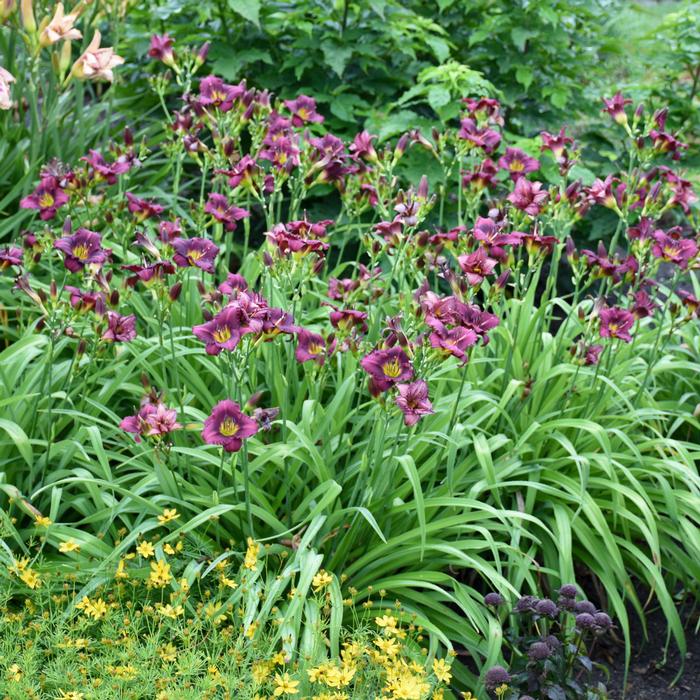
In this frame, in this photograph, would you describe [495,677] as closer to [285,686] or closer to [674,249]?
→ [285,686]

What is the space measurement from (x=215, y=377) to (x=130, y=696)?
1.39m

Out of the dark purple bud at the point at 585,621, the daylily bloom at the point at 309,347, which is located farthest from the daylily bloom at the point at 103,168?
the dark purple bud at the point at 585,621

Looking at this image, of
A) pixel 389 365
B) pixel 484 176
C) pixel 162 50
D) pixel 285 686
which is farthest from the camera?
pixel 162 50

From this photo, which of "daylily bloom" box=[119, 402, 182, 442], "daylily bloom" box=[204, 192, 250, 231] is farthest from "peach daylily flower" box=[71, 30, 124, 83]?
"daylily bloom" box=[119, 402, 182, 442]

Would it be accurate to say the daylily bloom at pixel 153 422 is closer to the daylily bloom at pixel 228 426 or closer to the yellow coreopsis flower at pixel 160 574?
the daylily bloom at pixel 228 426

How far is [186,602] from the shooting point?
8.55ft

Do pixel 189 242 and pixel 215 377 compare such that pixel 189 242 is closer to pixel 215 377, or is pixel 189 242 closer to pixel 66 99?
pixel 215 377

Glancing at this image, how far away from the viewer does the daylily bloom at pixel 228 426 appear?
7.80 feet

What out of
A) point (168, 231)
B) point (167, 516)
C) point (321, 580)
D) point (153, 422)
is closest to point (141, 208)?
point (168, 231)

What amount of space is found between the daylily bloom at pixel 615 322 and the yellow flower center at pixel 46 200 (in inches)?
71.5

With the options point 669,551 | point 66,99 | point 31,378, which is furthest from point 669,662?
point 66,99

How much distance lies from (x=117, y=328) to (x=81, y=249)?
277 millimetres

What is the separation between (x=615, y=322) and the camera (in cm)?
301

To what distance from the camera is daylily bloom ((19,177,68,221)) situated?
3.18 m
